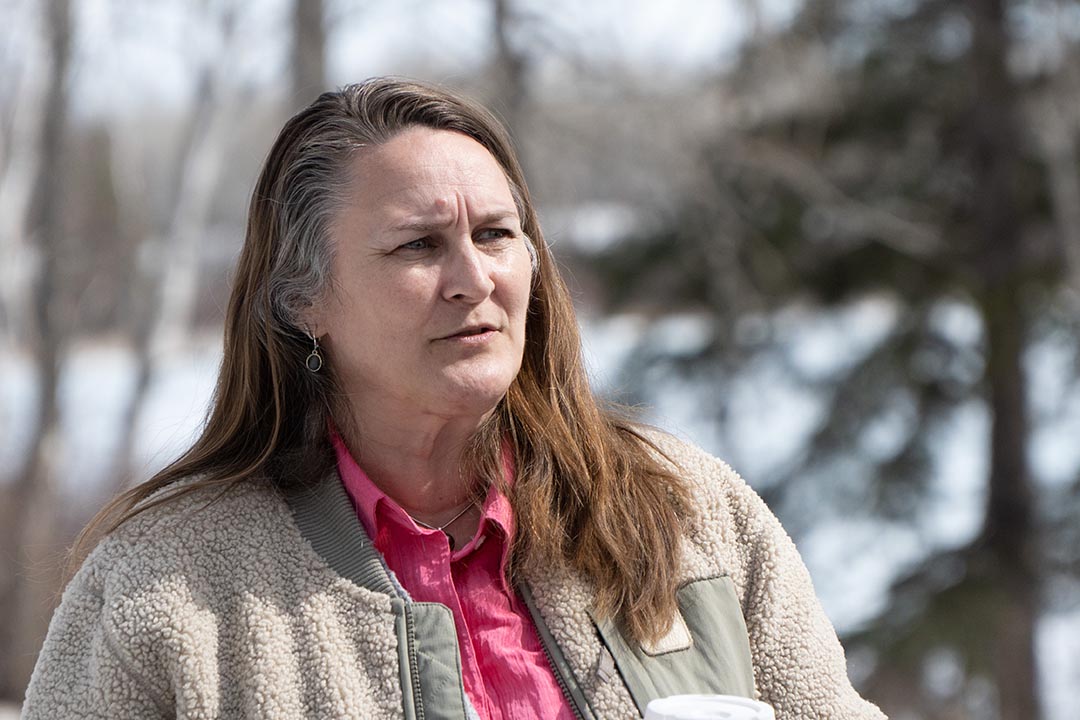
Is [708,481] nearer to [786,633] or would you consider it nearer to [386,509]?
[786,633]

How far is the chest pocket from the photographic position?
1.75 m

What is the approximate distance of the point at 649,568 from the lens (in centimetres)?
182

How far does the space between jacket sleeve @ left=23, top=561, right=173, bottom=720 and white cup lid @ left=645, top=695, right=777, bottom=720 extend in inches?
27.2

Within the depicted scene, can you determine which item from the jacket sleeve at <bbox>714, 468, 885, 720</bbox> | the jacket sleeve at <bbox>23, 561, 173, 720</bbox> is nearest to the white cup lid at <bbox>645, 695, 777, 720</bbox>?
the jacket sleeve at <bbox>714, 468, 885, 720</bbox>

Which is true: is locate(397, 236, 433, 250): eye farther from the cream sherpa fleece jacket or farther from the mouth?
the cream sherpa fleece jacket

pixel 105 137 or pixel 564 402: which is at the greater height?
pixel 105 137

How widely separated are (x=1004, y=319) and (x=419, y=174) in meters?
5.06

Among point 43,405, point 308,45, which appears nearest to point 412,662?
point 308,45

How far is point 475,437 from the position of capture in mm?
1934

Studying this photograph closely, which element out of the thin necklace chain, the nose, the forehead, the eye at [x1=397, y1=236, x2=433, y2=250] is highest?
the forehead

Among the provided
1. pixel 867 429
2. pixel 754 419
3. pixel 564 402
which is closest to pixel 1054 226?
pixel 867 429

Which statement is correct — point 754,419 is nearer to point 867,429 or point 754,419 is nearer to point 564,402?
point 867,429

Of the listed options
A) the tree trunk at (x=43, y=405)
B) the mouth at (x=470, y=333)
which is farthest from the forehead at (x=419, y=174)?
the tree trunk at (x=43, y=405)

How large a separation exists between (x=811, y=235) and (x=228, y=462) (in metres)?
5.20
